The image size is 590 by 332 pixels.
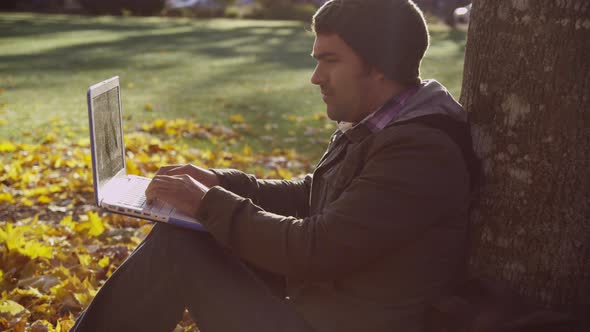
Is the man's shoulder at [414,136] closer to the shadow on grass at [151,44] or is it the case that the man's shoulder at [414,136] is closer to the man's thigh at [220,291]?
the man's thigh at [220,291]

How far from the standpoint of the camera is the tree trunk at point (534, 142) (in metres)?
1.96

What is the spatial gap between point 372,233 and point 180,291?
0.71 m

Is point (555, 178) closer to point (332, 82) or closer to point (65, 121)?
point (332, 82)

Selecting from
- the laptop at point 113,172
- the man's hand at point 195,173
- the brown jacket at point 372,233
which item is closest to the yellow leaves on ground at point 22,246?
the laptop at point 113,172

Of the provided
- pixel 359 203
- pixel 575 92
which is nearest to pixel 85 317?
pixel 359 203

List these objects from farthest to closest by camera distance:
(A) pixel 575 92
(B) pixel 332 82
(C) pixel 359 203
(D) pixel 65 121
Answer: (D) pixel 65 121 → (B) pixel 332 82 → (A) pixel 575 92 → (C) pixel 359 203

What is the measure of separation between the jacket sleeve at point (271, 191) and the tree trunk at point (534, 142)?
76 cm

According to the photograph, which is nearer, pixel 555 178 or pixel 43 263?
pixel 555 178

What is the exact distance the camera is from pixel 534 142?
2053mm

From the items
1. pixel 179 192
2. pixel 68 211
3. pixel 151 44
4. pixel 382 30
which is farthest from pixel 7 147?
pixel 151 44

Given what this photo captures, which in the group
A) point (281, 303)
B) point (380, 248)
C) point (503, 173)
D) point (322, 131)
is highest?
point (503, 173)

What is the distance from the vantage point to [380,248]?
5.94 ft

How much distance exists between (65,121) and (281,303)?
17.3ft

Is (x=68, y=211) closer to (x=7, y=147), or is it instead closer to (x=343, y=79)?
(x=7, y=147)
